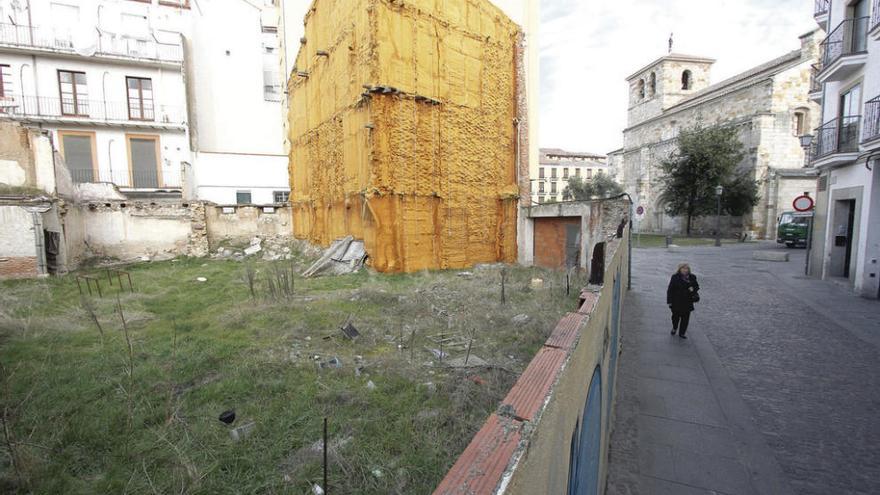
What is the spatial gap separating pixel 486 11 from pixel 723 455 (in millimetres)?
16237

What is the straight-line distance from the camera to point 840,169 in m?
12.6

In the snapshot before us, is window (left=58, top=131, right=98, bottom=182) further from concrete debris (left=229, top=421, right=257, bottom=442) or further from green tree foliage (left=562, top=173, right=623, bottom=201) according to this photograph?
green tree foliage (left=562, top=173, right=623, bottom=201)

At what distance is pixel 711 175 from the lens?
27516 millimetres

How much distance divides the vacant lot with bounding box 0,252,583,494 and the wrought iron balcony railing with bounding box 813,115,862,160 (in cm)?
1054

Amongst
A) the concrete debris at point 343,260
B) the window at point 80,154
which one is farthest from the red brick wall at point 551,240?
the window at point 80,154

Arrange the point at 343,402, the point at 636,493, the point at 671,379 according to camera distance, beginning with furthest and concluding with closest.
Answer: the point at 671,379 → the point at 343,402 → the point at 636,493

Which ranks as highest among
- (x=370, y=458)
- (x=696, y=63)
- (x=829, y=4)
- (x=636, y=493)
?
(x=696, y=63)

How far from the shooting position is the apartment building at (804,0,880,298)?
1065cm

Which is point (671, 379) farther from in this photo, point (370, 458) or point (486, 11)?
point (486, 11)

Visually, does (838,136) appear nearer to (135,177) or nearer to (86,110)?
(135,177)

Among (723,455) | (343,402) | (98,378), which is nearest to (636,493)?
(723,455)

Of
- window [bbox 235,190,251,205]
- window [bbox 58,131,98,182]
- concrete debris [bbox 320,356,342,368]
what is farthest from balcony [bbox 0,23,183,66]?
concrete debris [bbox 320,356,342,368]

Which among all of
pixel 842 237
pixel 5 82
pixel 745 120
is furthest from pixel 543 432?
pixel 745 120

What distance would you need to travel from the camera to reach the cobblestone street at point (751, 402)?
378 centimetres
